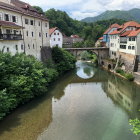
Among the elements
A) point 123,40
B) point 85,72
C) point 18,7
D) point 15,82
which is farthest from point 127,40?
point 15,82

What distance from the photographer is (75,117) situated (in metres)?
15.2

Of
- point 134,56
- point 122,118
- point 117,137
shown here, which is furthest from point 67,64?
point 117,137

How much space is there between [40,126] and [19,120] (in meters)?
2.53

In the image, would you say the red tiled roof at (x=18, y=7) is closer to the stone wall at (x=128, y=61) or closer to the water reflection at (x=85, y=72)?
the water reflection at (x=85, y=72)

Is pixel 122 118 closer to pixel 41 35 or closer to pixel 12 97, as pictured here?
pixel 12 97

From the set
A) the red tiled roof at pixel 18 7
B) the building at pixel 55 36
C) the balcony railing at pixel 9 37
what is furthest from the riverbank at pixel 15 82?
the building at pixel 55 36

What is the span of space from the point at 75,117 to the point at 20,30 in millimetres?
16780

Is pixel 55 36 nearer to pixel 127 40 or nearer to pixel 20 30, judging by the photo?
pixel 127 40

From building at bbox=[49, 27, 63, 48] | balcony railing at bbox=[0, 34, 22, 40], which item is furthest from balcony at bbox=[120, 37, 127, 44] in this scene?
balcony railing at bbox=[0, 34, 22, 40]

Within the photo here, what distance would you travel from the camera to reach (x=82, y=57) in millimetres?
62719

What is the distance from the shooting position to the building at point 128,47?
28516 mm

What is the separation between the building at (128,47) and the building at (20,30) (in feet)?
61.8

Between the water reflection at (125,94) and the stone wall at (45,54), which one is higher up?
the stone wall at (45,54)

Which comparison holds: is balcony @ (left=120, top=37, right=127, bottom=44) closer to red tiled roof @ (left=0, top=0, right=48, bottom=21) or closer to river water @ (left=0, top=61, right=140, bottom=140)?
river water @ (left=0, top=61, right=140, bottom=140)
